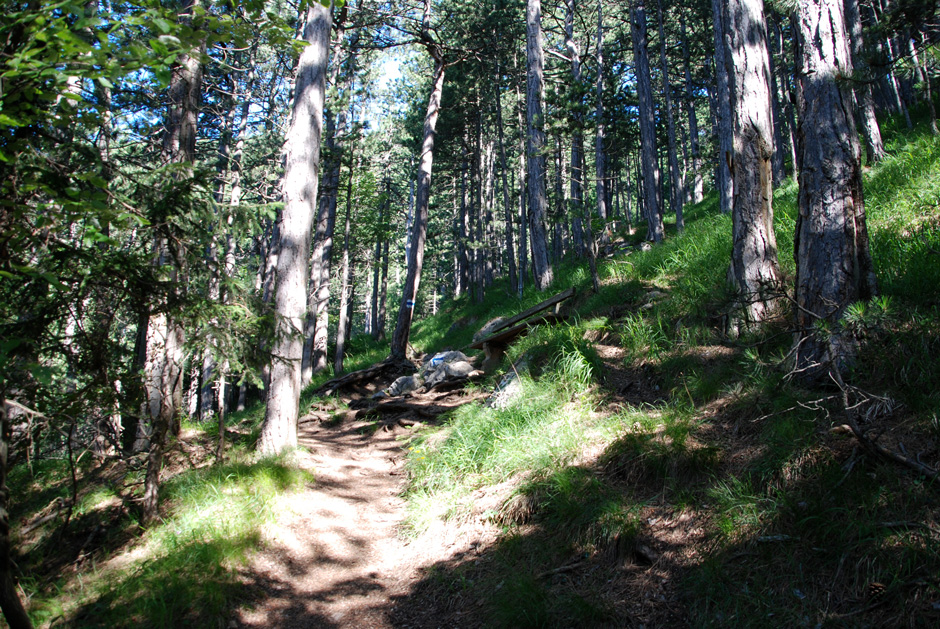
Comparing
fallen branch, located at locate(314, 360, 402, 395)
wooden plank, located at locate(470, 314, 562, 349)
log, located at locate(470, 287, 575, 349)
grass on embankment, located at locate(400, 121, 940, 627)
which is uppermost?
log, located at locate(470, 287, 575, 349)

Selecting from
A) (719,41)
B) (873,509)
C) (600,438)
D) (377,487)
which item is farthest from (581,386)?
(719,41)

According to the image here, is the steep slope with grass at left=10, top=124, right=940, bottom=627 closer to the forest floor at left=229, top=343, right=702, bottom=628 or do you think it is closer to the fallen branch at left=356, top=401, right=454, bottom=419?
the forest floor at left=229, top=343, right=702, bottom=628

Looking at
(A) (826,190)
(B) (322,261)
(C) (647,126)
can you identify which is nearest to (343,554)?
Answer: (A) (826,190)

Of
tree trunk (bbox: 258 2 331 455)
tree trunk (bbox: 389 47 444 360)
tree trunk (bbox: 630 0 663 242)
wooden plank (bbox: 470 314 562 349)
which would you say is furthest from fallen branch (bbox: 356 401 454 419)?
tree trunk (bbox: 630 0 663 242)

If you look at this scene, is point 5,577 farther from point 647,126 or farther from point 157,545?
point 647,126

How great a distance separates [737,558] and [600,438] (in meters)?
1.77

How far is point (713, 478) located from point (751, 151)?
3760 mm

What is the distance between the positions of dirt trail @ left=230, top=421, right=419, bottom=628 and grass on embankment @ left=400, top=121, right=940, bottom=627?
0.39 m

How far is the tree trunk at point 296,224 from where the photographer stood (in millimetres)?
5863

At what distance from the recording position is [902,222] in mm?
5637

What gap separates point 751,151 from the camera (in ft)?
18.5

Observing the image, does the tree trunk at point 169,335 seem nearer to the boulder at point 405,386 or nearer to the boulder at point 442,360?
the boulder at point 405,386

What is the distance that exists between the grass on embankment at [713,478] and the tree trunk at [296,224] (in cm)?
167

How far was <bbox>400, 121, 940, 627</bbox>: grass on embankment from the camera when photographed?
286cm
